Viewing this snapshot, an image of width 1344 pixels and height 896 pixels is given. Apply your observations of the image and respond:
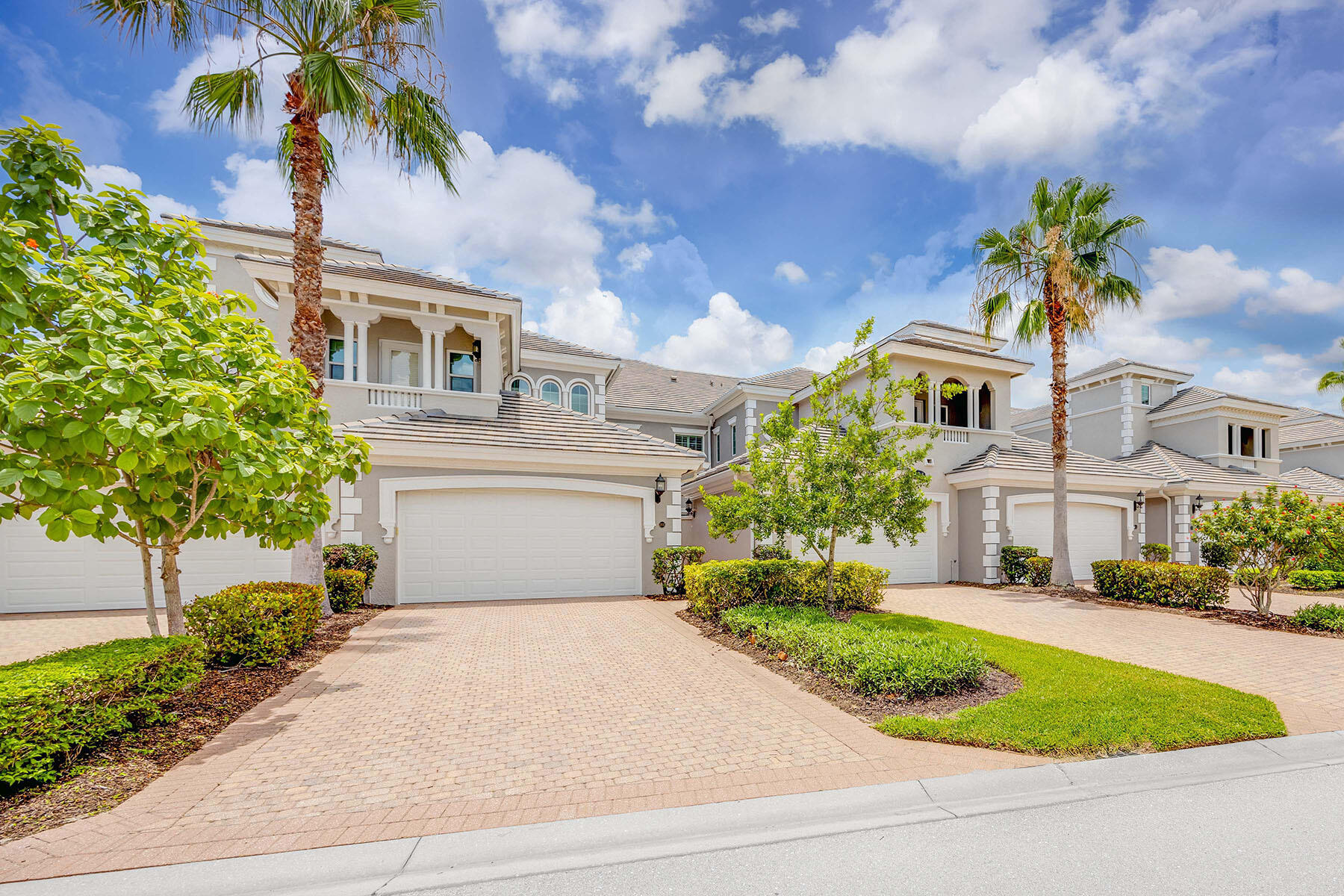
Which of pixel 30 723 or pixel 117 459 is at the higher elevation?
pixel 117 459

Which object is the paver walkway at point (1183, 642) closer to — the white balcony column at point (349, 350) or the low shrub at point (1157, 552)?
the low shrub at point (1157, 552)

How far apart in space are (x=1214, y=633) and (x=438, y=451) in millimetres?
14654

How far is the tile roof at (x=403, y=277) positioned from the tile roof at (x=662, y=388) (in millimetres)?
7640

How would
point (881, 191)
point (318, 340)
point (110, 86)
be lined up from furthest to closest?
1. point (881, 191)
2. point (318, 340)
3. point (110, 86)

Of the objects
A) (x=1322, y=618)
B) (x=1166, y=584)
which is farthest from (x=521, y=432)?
(x=1322, y=618)

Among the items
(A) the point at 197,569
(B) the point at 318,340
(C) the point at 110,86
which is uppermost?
(C) the point at 110,86

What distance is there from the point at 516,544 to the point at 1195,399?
84.0 feet

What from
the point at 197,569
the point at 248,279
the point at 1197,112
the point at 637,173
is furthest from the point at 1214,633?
the point at 248,279

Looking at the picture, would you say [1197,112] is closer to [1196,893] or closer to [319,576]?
[1196,893]

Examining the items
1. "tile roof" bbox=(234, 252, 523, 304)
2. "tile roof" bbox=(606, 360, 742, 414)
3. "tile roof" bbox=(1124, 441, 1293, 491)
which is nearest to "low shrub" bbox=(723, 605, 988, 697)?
"tile roof" bbox=(234, 252, 523, 304)

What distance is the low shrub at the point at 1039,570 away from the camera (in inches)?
610

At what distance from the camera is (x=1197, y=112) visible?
10141 mm

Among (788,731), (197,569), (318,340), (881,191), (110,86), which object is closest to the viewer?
(788,731)

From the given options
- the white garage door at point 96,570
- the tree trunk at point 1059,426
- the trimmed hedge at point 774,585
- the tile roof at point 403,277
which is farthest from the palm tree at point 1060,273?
the white garage door at point 96,570
